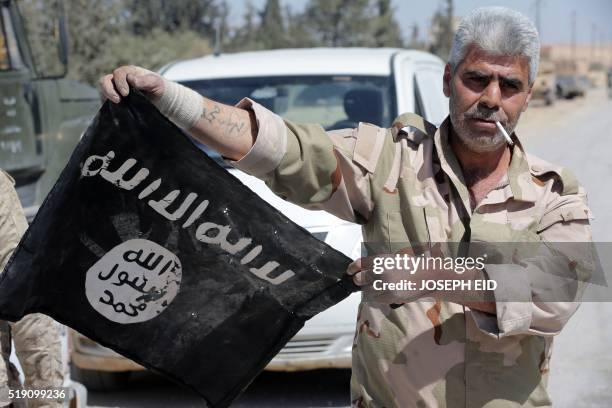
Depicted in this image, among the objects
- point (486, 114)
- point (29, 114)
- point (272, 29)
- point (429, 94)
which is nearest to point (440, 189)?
point (486, 114)

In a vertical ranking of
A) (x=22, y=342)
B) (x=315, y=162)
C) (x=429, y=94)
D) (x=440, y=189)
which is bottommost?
(x=429, y=94)

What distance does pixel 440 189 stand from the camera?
2.36 m

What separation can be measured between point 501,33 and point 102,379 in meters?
4.29

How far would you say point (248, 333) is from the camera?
2469 mm

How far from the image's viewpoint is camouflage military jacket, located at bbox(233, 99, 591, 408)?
2293 mm

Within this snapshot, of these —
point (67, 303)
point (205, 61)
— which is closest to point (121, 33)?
point (205, 61)

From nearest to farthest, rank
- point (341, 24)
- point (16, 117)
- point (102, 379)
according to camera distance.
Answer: point (102, 379), point (16, 117), point (341, 24)

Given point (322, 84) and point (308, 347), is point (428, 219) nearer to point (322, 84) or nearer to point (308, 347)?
point (308, 347)

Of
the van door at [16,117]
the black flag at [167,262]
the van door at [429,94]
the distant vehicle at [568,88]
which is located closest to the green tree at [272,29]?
the distant vehicle at [568,88]

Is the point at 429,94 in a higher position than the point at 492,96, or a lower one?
lower

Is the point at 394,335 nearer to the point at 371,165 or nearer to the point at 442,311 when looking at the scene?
the point at 442,311

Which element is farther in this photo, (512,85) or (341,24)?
(341,24)

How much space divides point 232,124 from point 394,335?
0.60 m

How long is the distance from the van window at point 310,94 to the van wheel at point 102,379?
1.89 m
